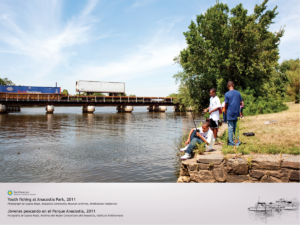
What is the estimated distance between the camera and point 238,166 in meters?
6.21

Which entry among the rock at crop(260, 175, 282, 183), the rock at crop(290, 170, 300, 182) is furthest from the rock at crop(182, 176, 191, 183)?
the rock at crop(290, 170, 300, 182)

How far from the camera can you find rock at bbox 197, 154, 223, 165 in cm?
635

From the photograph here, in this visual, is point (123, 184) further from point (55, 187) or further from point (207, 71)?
point (207, 71)

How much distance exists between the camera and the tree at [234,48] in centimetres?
2670

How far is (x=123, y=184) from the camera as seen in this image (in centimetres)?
725

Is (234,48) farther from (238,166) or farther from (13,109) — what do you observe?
(13,109)

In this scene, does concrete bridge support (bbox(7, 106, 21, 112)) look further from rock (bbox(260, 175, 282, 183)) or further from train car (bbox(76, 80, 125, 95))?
rock (bbox(260, 175, 282, 183))

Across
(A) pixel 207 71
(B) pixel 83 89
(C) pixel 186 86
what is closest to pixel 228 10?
(A) pixel 207 71

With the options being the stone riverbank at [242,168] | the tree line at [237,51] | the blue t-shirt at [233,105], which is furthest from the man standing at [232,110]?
the tree line at [237,51]

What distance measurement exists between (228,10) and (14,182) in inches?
1205

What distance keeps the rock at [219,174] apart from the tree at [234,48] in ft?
71.5

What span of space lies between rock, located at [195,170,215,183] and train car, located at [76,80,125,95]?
2719 inches

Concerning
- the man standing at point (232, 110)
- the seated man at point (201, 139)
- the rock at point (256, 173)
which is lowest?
the rock at point (256, 173)

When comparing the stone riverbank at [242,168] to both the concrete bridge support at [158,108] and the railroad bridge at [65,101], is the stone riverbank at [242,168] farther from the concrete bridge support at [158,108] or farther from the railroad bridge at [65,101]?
the concrete bridge support at [158,108]
